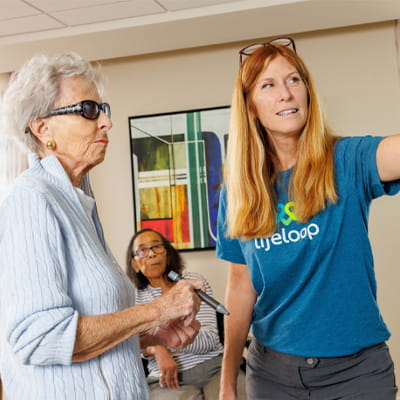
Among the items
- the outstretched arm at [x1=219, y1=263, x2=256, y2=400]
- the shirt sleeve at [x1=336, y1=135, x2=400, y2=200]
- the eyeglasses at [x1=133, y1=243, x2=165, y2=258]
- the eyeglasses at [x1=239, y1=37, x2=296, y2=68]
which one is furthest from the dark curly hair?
the shirt sleeve at [x1=336, y1=135, x2=400, y2=200]

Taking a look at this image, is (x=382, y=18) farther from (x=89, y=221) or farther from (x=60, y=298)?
(x=60, y=298)

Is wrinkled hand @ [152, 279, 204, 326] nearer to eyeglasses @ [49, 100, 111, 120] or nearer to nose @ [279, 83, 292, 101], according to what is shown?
eyeglasses @ [49, 100, 111, 120]

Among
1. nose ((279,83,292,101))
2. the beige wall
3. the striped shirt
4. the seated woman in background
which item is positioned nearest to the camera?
nose ((279,83,292,101))

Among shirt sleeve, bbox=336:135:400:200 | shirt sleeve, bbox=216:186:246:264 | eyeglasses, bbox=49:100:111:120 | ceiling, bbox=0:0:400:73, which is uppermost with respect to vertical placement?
ceiling, bbox=0:0:400:73

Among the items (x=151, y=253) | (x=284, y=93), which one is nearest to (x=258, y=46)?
(x=284, y=93)

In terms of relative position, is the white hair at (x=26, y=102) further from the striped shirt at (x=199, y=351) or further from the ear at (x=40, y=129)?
the striped shirt at (x=199, y=351)

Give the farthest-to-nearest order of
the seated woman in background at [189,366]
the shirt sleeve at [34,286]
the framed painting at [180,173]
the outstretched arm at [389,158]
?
the framed painting at [180,173] → the seated woman in background at [189,366] → the outstretched arm at [389,158] → the shirt sleeve at [34,286]

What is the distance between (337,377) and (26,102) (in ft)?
3.32

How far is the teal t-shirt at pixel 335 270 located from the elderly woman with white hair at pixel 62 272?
272mm

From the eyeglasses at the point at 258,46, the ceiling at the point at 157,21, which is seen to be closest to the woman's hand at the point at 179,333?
the eyeglasses at the point at 258,46

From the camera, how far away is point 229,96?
466 centimetres

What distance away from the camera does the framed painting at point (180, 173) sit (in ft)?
15.2

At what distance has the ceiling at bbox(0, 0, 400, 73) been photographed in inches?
151

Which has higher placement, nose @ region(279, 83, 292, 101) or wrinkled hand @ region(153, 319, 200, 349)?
nose @ region(279, 83, 292, 101)
